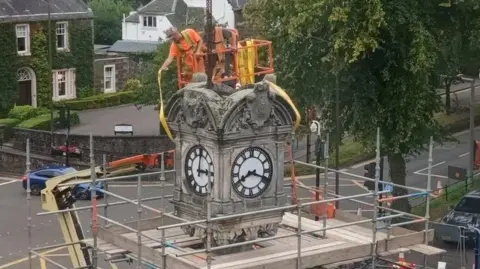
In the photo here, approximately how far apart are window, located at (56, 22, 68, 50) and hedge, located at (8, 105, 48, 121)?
724 centimetres

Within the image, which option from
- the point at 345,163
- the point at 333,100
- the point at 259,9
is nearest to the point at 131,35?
the point at 345,163

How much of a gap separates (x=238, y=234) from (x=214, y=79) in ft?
9.25

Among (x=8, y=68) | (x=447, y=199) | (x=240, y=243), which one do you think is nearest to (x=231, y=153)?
(x=240, y=243)

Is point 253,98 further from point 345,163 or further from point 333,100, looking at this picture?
point 345,163

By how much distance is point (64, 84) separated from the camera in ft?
223

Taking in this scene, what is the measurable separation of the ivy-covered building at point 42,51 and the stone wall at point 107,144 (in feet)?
26.0

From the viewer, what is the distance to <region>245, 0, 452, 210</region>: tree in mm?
33906

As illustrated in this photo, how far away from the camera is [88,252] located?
21.6 metres

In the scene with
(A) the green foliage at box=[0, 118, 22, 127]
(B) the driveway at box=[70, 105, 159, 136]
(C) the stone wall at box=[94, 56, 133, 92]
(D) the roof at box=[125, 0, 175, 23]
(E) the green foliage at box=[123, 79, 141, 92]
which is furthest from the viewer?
(D) the roof at box=[125, 0, 175, 23]

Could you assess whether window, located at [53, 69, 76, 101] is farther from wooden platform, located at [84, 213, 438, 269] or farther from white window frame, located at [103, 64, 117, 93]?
wooden platform, located at [84, 213, 438, 269]

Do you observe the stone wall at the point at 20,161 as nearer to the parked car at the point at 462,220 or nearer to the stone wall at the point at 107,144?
the stone wall at the point at 107,144

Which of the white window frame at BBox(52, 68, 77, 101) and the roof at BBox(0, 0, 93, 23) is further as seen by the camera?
the white window frame at BBox(52, 68, 77, 101)

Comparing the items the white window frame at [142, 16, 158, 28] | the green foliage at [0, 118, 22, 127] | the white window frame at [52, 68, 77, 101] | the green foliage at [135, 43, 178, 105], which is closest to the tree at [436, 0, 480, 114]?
the green foliage at [135, 43, 178, 105]

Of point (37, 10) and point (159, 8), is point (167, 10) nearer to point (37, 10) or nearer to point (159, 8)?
point (159, 8)
